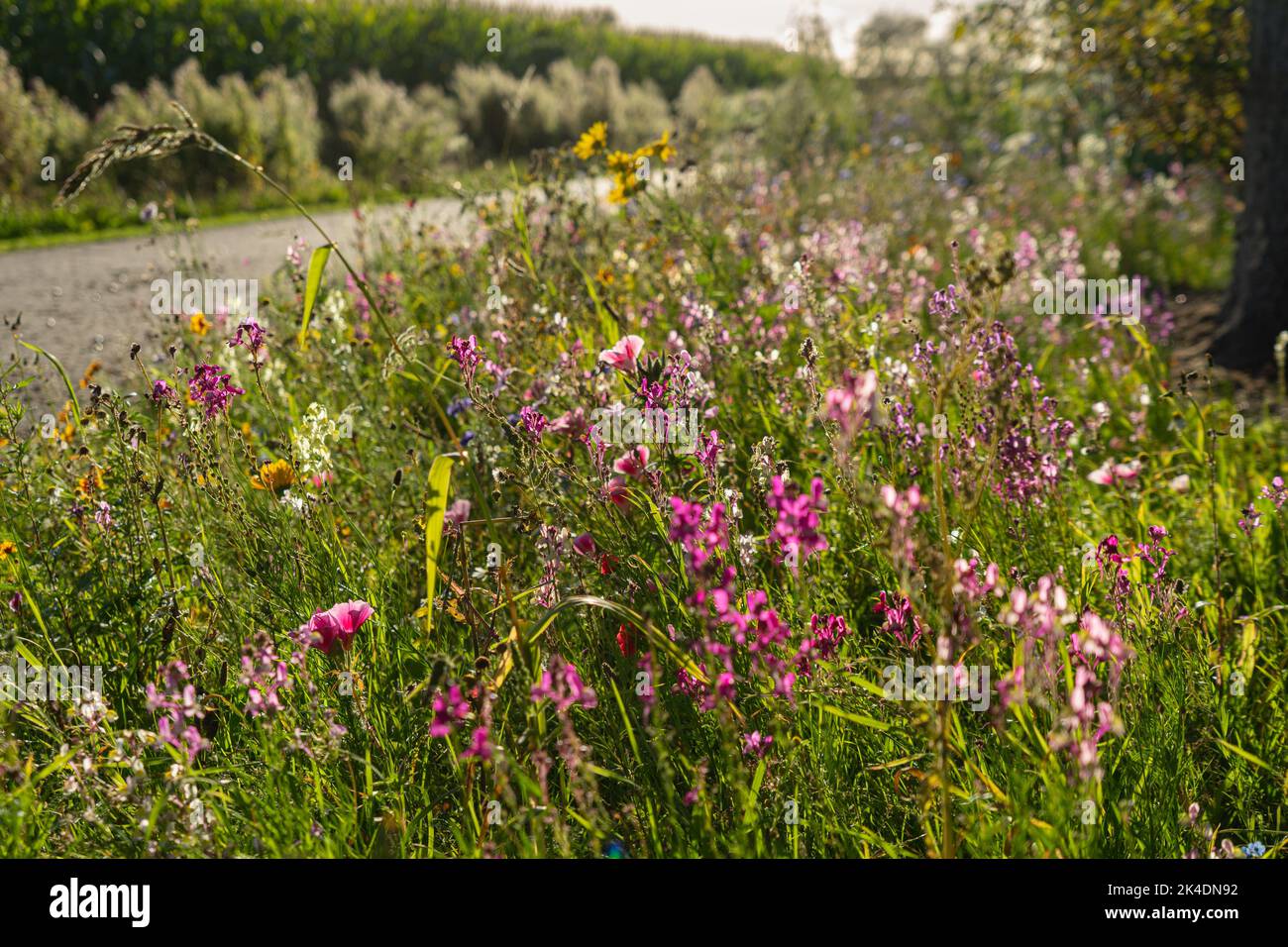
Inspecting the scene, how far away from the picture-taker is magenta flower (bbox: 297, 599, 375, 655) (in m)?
1.80

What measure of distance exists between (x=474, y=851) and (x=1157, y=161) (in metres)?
7.84

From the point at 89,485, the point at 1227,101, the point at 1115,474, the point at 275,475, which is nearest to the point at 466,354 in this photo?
the point at 275,475

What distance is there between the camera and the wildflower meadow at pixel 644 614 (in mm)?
1519

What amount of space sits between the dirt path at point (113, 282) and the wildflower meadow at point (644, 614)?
1075 mm

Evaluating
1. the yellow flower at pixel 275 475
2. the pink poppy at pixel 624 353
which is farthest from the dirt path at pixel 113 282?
the pink poppy at pixel 624 353

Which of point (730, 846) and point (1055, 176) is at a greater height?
point (1055, 176)

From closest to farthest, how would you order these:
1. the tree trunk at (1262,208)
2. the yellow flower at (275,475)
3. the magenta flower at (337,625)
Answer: the magenta flower at (337,625), the yellow flower at (275,475), the tree trunk at (1262,208)

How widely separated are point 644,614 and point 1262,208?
465 centimetres

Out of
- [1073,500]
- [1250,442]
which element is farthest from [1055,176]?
[1073,500]

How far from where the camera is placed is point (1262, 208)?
16.0 ft

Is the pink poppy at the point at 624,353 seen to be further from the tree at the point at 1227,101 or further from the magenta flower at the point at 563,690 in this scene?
the tree at the point at 1227,101
